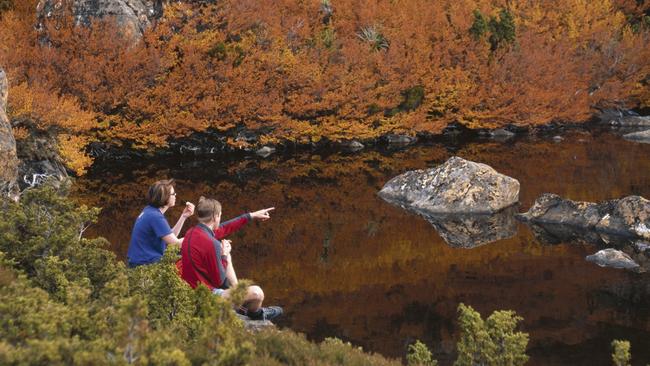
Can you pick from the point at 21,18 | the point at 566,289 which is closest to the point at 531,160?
the point at 566,289

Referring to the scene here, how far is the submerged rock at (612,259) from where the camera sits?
14.7m

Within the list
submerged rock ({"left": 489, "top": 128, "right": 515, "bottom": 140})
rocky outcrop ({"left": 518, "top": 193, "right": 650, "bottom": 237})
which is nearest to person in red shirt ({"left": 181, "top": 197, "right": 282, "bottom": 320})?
rocky outcrop ({"left": 518, "top": 193, "right": 650, "bottom": 237})

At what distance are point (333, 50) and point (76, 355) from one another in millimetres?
33323

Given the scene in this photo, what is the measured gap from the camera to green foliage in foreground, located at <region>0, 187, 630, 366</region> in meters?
4.65

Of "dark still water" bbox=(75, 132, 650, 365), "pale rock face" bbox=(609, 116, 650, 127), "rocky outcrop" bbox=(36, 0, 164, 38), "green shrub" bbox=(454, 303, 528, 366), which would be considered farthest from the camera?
"pale rock face" bbox=(609, 116, 650, 127)

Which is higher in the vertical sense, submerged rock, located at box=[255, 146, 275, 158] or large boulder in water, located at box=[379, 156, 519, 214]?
large boulder in water, located at box=[379, 156, 519, 214]

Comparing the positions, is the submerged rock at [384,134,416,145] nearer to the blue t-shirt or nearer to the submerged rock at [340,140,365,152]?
the submerged rock at [340,140,365,152]

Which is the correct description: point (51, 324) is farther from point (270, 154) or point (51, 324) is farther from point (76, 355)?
point (270, 154)

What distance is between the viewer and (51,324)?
15.5ft

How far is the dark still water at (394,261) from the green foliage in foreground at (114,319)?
12.0ft

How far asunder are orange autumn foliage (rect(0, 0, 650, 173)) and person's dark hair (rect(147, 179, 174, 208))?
16.3 meters

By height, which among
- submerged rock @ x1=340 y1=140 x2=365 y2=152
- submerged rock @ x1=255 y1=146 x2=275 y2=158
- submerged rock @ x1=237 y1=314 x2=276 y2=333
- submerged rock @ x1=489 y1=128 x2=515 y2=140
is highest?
submerged rock @ x1=237 y1=314 x2=276 y2=333

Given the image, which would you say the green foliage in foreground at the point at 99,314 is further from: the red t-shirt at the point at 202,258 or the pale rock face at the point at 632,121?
the pale rock face at the point at 632,121

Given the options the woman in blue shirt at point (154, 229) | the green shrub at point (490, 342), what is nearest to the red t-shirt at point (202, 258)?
the woman in blue shirt at point (154, 229)
